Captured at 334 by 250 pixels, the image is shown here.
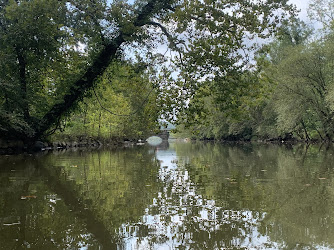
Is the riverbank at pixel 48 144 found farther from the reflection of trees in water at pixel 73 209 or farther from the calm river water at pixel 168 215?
the calm river water at pixel 168 215

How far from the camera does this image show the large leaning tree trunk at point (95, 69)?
48.3ft

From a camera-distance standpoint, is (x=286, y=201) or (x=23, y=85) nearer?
(x=286, y=201)

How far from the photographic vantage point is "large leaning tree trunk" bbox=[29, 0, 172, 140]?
14.7m

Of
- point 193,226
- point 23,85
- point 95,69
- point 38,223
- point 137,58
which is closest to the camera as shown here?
point 193,226

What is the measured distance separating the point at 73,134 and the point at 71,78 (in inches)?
773

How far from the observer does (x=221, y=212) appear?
505 cm

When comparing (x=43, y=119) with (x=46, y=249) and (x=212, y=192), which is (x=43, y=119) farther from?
(x=46, y=249)

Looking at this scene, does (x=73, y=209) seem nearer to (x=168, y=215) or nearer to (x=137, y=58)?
(x=168, y=215)

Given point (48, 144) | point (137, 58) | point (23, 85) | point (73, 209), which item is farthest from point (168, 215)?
point (48, 144)

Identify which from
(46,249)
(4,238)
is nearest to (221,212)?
(46,249)

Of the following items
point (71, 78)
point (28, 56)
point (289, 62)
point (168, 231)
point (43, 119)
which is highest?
point (289, 62)

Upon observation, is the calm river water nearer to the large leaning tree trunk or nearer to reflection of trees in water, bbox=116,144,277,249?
reflection of trees in water, bbox=116,144,277,249

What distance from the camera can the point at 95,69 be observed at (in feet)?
56.3

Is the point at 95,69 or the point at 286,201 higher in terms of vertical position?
the point at 95,69
